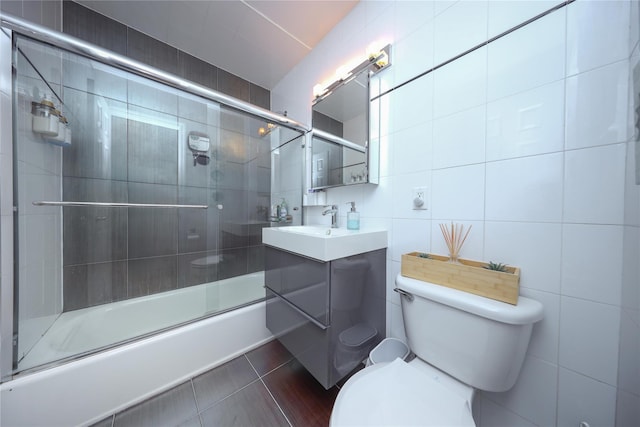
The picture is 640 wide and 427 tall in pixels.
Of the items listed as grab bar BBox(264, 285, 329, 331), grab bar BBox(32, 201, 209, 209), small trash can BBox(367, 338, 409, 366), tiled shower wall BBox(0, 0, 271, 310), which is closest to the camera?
grab bar BBox(264, 285, 329, 331)

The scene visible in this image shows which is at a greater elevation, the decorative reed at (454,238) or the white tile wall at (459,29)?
the white tile wall at (459,29)

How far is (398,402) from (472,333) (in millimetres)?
333

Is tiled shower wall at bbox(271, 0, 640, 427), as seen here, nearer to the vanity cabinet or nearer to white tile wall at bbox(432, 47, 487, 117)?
white tile wall at bbox(432, 47, 487, 117)

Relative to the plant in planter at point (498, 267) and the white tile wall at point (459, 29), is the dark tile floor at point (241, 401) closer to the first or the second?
the plant in planter at point (498, 267)

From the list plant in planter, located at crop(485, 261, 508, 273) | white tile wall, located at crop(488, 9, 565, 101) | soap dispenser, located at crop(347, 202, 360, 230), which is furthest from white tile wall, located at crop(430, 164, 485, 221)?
soap dispenser, located at crop(347, 202, 360, 230)

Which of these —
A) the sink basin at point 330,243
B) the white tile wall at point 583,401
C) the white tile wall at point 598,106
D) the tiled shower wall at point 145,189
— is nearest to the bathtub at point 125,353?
the tiled shower wall at point 145,189

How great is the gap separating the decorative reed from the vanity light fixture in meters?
0.98

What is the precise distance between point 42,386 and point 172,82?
5.19 feet

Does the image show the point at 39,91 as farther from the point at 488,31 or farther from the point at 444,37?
the point at 488,31

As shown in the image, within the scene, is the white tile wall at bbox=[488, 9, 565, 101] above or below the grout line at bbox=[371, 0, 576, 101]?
below

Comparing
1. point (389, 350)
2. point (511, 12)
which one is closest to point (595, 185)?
point (511, 12)

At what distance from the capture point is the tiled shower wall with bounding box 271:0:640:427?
0.57m

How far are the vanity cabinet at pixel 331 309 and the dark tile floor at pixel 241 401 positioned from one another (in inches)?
7.3

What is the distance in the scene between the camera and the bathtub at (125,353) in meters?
0.83
